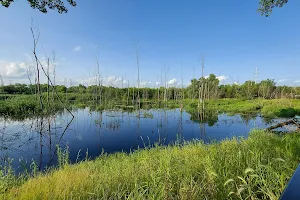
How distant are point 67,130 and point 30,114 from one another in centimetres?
827

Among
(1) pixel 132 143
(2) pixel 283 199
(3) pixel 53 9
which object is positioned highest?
(3) pixel 53 9

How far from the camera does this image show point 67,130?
46.4ft

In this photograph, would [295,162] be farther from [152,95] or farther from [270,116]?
[152,95]

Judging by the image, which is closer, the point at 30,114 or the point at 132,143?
the point at 132,143

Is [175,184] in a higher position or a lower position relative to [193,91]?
lower

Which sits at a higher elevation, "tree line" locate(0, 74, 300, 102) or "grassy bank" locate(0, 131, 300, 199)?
"tree line" locate(0, 74, 300, 102)

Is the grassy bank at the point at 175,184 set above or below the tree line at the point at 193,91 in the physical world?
below

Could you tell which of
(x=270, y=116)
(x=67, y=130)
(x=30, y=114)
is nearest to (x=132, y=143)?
(x=67, y=130)

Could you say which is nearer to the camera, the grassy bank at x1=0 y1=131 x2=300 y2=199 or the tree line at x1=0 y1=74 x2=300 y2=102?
the grassy bank at x1=0 y1=131 x2=300 y2=199

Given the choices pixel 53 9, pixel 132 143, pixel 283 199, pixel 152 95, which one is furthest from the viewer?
pixel 152 95

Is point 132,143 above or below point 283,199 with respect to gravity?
below

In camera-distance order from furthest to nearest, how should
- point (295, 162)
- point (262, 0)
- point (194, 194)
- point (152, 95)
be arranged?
1. point (152, 95)
2. point (262, 0)
3. point (295, 162)
4. point (194, 194)

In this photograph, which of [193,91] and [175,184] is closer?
[175,184]

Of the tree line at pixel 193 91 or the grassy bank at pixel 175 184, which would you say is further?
the tree line at pixel 193 91
